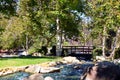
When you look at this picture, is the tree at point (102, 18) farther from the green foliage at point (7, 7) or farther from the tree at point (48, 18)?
→ the green foliage at point (7, 7)

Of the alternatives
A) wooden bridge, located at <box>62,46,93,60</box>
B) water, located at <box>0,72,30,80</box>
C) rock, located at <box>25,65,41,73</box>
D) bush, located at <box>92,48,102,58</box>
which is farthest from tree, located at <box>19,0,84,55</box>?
water, located at <box>0,72,30,80</box>

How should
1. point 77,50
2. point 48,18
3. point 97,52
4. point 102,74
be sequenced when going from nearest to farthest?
point 102,74 < point 48,18 < point 97,52 < point 77,50

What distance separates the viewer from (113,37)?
175ft

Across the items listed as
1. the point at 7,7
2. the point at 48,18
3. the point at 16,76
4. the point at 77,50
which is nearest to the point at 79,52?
the point at 77,50

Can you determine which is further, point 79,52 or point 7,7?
point 79,52

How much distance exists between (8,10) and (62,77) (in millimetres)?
16793

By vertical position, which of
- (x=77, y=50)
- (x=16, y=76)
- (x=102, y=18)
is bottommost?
(x=77, y=50)

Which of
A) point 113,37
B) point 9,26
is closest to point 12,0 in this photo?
point 113,37

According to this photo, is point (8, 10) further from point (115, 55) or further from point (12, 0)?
point (115, 55)

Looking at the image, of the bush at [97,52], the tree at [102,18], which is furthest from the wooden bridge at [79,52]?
the tree at [102,18]

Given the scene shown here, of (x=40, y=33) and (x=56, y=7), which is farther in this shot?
(x=40, y=33)

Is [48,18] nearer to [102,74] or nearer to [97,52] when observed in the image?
[97,52]

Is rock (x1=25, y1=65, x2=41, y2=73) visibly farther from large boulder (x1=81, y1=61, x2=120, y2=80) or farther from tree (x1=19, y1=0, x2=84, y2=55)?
tree (x1=19, y1=0, x2=84, y2=55)

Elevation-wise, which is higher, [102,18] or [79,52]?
[102,18]
